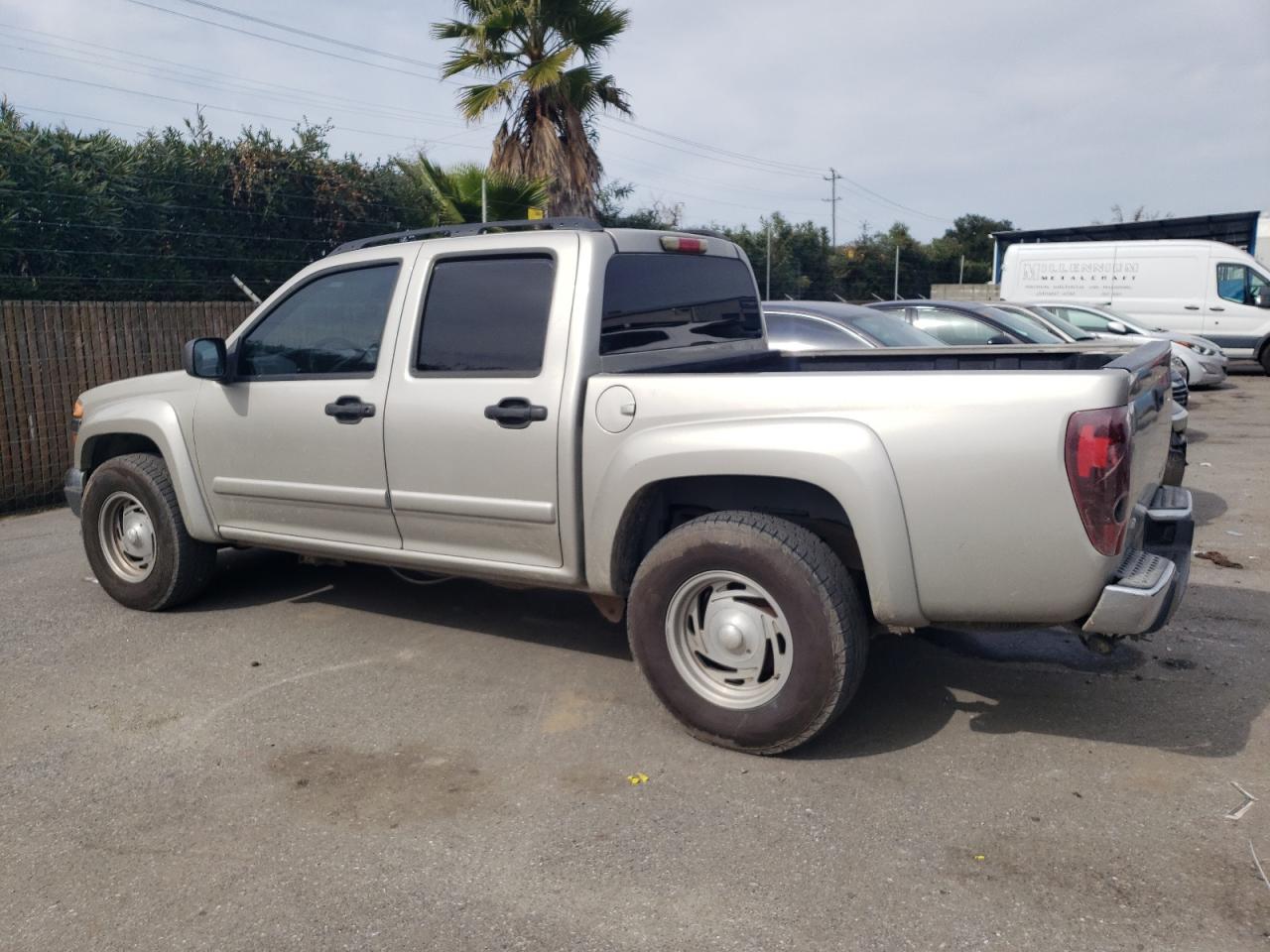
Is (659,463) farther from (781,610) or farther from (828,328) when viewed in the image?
(828,328)

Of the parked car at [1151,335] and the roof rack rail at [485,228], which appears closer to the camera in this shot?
the roof rack rail at [485,228]

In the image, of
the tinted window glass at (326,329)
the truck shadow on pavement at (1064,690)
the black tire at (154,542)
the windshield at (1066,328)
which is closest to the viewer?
the truck shadow on pavement at (1064,690)

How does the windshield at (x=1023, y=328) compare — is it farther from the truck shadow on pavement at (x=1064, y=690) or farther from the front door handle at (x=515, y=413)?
the front door handle at (x=515, y=413)

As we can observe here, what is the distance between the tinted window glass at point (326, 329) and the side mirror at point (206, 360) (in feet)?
0.33

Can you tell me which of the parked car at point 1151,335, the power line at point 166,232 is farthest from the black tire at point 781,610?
the parked car at point 1151,335

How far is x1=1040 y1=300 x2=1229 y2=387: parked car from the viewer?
621 inches

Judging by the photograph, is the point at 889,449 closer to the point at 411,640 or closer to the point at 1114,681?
the point at 1114,681

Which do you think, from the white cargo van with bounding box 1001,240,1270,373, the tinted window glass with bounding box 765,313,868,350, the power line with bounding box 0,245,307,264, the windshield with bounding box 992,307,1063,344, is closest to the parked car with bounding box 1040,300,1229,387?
the white cargo van with bounding box 1001,240,1270,373

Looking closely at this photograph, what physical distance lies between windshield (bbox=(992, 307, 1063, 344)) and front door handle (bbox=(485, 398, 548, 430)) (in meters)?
7.89

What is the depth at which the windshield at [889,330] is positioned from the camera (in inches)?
326

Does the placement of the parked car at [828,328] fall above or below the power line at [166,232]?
below

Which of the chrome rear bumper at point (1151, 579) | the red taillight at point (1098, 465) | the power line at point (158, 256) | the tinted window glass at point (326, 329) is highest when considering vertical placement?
the power line at point (158, 256)

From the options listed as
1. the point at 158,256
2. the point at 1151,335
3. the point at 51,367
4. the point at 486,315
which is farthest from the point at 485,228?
the point at 1151,335

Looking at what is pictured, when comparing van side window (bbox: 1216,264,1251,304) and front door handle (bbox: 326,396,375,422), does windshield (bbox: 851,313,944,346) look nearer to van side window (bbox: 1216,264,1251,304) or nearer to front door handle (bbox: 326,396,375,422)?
front door handle (bbox: 326,396,375,422)
